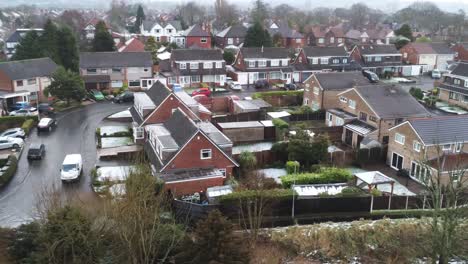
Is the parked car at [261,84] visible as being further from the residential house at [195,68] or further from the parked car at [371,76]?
the parked car at [371,76]

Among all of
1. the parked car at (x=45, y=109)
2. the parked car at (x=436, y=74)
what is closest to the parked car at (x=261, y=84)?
Result: the parked car at (x=45, y=109)

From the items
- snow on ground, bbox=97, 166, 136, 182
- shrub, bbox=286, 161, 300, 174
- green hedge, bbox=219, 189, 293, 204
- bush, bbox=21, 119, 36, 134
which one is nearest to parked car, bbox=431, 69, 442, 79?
shrub, bbox=286, 161, 300, 174

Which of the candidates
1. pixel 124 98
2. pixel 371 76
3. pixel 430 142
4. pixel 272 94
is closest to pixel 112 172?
pixel 430 142

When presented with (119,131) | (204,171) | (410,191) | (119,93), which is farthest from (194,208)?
(119,93)

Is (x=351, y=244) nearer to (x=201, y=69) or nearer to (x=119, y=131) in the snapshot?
(x=119, y=131)

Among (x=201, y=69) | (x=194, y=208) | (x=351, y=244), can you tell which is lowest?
(x=351, y=244)

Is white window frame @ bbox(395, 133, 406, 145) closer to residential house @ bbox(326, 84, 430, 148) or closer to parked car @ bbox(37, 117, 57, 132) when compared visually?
residential house @ bbox(326, 84, 430, 148)
